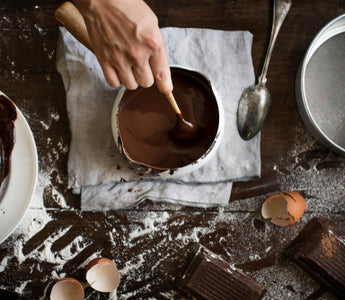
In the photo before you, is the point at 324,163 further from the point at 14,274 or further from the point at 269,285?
the point at 14,274

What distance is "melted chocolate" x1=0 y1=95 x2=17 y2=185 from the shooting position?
42.9 inches

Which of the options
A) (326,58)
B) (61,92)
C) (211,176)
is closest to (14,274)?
(61,92)

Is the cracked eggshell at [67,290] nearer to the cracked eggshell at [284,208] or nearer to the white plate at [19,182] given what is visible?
the white plate at [19,182]

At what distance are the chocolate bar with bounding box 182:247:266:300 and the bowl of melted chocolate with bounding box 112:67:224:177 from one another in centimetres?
35

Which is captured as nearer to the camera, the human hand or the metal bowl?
the human hand

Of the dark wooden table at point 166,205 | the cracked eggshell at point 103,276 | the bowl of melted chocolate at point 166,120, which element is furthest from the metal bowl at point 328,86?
the cracked eggshell at point 103,276

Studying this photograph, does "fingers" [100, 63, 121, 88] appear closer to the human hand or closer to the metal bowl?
the human hand

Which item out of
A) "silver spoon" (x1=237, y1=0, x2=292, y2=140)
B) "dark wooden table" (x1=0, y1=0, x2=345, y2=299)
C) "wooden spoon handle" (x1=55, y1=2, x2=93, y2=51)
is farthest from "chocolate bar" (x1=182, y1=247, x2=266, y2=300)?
"wooden spoon handle" (x1=55, y1=2, x2=93, y2=51)

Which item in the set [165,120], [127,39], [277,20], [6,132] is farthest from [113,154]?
[277,20]

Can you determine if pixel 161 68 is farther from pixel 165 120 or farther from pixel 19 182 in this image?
pixel 19 182

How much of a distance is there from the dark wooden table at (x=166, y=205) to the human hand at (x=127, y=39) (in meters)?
0.42

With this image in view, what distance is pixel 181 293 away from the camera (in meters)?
1.23

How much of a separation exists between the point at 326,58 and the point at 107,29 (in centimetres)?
82

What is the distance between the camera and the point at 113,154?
1195mm
